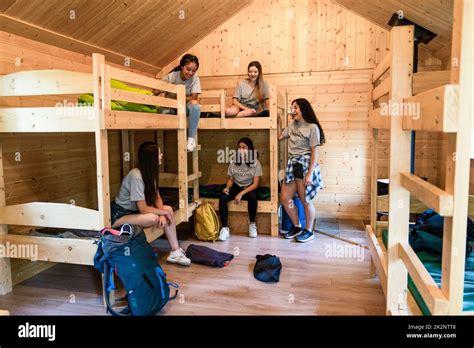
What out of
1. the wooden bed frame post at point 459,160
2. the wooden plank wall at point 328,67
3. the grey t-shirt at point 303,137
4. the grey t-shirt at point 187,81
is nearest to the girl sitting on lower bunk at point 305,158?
the grey t-shirt at point 303,137

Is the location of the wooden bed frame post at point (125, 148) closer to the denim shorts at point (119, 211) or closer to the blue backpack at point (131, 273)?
the denim shorts at point (119, 211)

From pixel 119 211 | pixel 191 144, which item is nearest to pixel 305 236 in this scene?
pixel 191 144

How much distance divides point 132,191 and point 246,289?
1073 millimetres

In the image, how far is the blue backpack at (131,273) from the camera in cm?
224

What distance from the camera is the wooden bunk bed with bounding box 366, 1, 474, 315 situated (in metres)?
1.28

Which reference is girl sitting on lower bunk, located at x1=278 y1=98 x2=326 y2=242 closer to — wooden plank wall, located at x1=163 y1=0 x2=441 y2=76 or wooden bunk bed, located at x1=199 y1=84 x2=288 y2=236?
wooden bunk bed, located at x1=199 y1=84 x2=288 y2=236

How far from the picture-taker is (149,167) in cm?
291

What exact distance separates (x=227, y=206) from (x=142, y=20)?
1.97 m

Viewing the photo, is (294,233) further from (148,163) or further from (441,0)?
(441,0)

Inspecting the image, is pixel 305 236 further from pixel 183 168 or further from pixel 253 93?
pixel 253 93

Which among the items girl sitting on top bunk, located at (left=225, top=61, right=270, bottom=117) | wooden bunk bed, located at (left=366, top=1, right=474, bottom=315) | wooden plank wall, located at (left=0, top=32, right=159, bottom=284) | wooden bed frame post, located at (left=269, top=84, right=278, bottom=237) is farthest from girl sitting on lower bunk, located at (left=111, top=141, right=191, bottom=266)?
wooden bunk bed, located at (left=366, top=1, right=474, bottom=315)

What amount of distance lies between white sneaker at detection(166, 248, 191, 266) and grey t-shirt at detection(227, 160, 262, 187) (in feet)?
3.83

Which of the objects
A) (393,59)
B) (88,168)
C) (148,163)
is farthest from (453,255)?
(88,168)

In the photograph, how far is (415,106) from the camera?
168 centimetres
